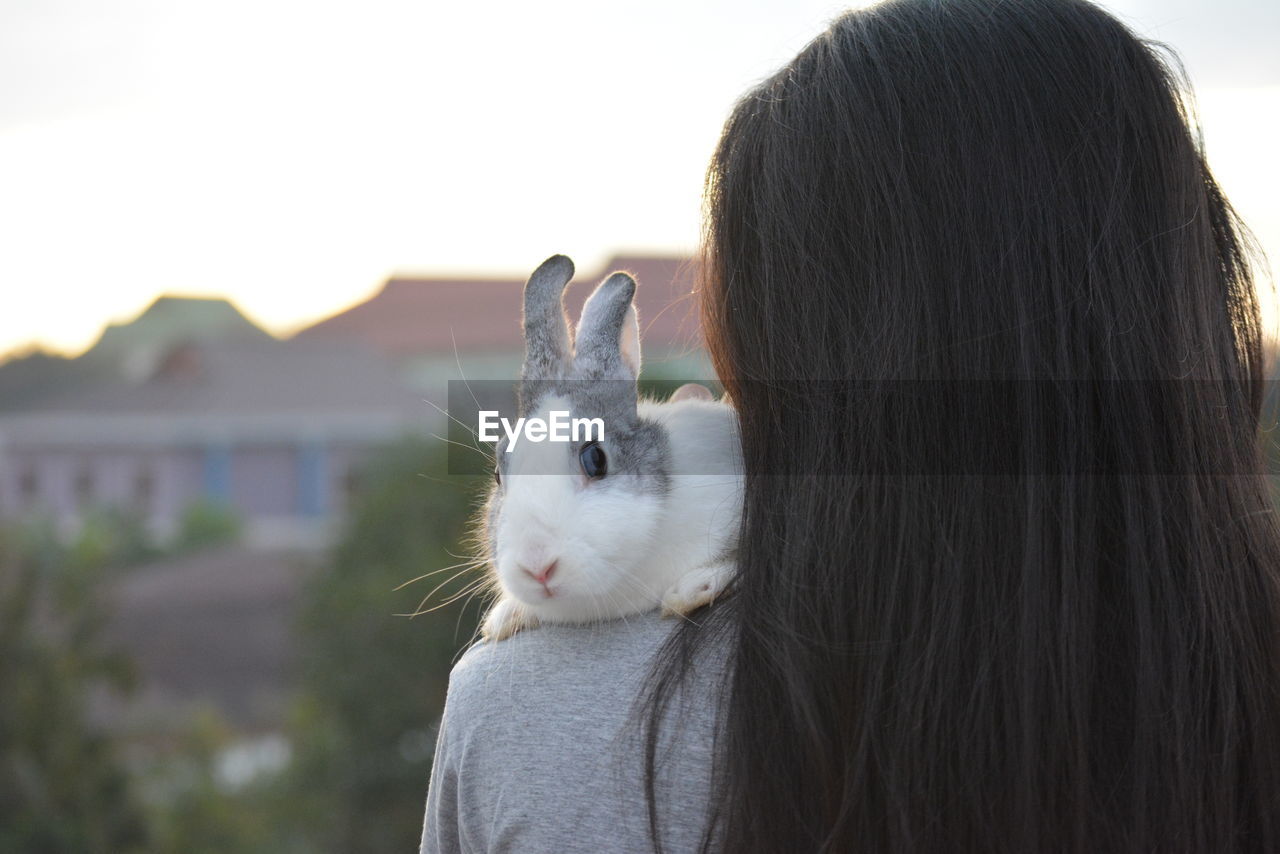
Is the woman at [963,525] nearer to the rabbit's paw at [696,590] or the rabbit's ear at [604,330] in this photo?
the rabbit's paw at [696,590]

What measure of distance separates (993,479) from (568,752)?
0.61 m

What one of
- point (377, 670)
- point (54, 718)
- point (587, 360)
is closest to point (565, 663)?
point (587, 360)

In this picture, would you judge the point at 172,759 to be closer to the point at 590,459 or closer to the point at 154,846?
the point at 154,846

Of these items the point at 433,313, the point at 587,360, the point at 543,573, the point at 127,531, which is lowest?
the point at 127,531

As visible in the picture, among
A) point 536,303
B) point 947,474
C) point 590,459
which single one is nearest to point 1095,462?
point 947,474

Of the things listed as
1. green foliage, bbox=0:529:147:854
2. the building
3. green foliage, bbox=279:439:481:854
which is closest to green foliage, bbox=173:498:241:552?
the building

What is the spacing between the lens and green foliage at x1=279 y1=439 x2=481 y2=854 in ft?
31.9

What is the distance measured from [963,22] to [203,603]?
61.3 ft

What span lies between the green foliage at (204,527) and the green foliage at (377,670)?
1212 centimetres

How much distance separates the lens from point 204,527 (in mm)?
22656

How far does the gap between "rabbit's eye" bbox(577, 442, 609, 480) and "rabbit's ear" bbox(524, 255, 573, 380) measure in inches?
6.4

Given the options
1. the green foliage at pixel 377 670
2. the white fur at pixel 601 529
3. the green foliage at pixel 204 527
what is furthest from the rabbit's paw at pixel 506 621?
the green foliage at pixel 204 527

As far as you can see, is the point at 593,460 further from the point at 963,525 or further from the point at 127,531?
the point at 127,531

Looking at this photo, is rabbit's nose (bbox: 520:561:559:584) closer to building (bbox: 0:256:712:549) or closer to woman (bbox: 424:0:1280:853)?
woman (bbox: 424:0:1280:853)
